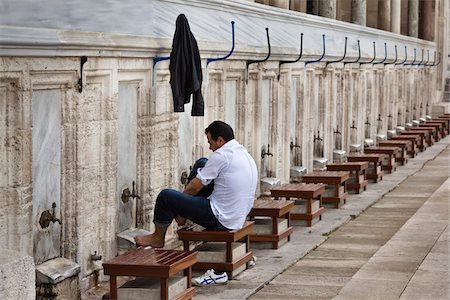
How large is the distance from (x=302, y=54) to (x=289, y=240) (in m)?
5.67

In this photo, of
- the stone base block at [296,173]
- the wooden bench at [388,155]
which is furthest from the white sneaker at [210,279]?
the wooden bench at [388,155]

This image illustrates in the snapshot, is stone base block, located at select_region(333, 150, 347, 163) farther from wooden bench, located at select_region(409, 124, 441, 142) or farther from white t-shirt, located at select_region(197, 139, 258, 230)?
white t-shirt, located at select_region(197, 139, 258, 230)

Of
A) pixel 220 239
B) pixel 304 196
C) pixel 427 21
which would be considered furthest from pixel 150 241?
pixel 427 21

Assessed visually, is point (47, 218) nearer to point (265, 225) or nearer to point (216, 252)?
point (216, 252)

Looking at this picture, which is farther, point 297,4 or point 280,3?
point 297,4

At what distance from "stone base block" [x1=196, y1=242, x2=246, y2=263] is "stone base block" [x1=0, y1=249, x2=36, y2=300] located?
4846mm

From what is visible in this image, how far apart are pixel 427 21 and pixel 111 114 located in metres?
35.4

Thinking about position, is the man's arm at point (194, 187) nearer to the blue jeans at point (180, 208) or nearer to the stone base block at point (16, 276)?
the blue jeans at point (180, 208)

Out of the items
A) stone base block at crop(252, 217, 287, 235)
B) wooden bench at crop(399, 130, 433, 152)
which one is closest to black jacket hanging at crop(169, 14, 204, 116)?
stone base block at crop(252, 217, 287, 235)

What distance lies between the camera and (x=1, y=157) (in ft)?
32.5

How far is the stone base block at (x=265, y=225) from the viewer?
14.5m

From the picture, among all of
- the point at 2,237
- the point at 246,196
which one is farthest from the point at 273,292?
the point at 2,237

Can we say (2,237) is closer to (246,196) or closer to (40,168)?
(40,168)

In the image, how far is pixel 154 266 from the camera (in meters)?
10.1
